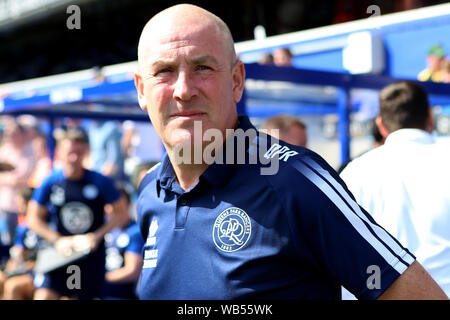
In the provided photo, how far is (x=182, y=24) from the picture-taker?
1354 millimetres

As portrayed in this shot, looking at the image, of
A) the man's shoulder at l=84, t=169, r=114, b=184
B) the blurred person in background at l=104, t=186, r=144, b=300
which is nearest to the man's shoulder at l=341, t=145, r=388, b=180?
the blurred person in background at l=104, t=186, r=144, b=300

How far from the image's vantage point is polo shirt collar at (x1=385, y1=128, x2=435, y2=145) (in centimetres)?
233

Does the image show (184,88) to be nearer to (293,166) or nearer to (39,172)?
(293,166)

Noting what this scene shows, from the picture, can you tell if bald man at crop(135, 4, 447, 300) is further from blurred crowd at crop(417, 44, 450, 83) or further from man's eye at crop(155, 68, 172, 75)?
blurred crowd at crop(417, 44, 450, 83)

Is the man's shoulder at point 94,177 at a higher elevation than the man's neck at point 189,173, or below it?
below

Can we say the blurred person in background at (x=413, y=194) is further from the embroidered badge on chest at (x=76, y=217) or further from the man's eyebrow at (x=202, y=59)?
the embroidered badge on chest at (x=76, y=217)

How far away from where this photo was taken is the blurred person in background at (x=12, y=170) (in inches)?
242

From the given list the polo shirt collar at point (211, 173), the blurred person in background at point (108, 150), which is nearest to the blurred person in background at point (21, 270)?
the blurred person in background at point (108, 150)

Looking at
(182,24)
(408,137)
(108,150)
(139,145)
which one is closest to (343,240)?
(182,24)

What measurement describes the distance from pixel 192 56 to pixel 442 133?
380 cm

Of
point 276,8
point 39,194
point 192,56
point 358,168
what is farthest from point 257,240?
point 276,8

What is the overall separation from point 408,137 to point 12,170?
464 cm

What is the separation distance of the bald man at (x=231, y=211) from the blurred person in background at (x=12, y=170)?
4.80 m

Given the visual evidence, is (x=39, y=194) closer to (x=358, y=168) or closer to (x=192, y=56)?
(x=358, y=168)
